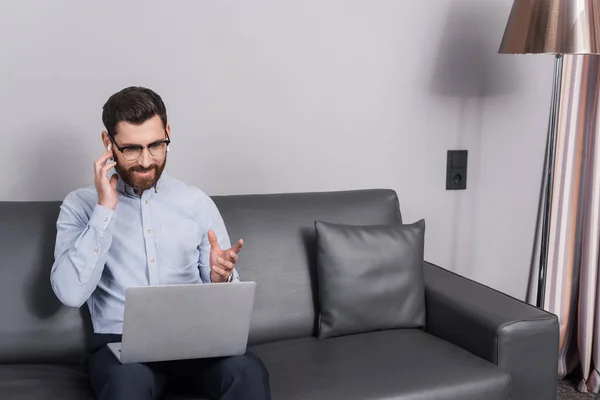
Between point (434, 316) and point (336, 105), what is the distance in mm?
861

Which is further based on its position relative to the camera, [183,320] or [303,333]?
[303,333]

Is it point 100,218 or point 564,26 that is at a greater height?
point 564,26

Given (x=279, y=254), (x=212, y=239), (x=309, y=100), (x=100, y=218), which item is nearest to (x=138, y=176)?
(x=100, y=218)

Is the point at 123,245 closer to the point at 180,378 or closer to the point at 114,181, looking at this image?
the point at 114,181

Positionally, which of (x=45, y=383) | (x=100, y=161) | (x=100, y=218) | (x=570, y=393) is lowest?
(x=570, y=393)

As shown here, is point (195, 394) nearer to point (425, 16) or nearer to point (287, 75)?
point (287, 75)

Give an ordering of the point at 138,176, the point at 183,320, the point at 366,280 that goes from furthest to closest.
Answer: the point at 366,280
the point at 138,176
the point at 183,320

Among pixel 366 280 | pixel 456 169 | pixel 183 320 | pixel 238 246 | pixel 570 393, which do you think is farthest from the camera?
pixel 456 169

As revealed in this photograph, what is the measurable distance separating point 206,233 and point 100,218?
34 cm

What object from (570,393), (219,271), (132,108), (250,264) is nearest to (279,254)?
(250,264)

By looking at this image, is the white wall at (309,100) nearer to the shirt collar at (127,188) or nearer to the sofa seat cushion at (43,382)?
the shirt collar at (127,188)

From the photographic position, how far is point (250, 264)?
2285mm

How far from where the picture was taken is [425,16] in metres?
2.86

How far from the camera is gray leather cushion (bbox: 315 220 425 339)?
7.41 feet
